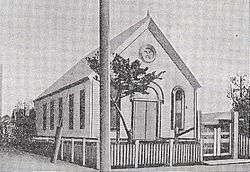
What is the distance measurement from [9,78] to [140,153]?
64 cm

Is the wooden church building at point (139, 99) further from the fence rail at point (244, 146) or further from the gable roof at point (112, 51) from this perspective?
the fence rail at point (244, 146)

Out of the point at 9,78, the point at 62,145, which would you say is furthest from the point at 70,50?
the point at 62,145

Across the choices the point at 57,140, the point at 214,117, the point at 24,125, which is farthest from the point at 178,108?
the point at 24,125

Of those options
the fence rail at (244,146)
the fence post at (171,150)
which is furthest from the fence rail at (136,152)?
the fence rail at (244,146)

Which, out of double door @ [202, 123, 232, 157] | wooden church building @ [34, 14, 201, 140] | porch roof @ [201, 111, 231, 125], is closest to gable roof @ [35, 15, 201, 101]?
wooden church building @ [34, 14, 201, 140]

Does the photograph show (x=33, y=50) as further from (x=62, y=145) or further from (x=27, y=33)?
(x=62, y=145)

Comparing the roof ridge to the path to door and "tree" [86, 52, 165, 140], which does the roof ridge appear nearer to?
"tree" [86, 52, 165, 140]

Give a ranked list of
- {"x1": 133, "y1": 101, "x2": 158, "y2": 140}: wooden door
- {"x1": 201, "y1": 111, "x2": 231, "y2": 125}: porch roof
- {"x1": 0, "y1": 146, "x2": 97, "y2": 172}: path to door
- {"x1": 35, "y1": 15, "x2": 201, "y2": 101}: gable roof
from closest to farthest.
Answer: {"x1": 0, "y1": 146, "x2": 97, "y2": 172}: path to door
{"x1": 35, "y1": 15, "x2": 201, "y2": 101}: gable roof
{"x1": 133, "y1": 101, "x2": 158, "y2": 140}: wooden door
{"x1": 201, "y1": 111, "x2": 231, "y2": 125}: porch roof

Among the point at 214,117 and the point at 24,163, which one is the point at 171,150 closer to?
the point at 214,117

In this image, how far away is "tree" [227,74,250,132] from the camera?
202 cm

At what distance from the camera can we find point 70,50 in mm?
1753

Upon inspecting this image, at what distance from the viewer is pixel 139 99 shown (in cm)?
188

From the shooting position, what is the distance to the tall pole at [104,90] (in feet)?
5.41

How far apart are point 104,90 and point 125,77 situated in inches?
8.5
